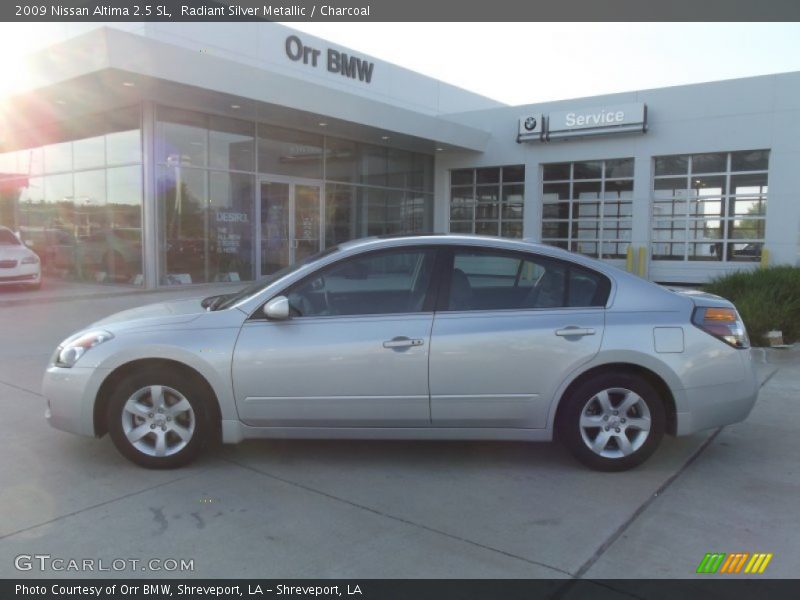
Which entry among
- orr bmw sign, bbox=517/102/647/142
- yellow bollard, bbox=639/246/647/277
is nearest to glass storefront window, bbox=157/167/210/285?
orr bmw sign, bbox=517/102/647/142

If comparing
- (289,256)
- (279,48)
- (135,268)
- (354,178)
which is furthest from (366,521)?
(279,48)

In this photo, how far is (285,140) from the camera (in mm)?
17766

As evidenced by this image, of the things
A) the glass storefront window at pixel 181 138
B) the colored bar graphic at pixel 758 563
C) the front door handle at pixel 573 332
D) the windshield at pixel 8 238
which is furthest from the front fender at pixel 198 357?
the windshield at pixel 8 238

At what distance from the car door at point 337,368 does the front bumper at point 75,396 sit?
0.95 metres

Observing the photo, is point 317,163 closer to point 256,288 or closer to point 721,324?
point 256,288

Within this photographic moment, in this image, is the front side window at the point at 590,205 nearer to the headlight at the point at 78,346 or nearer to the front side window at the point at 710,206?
the front side window at the point at 710,206

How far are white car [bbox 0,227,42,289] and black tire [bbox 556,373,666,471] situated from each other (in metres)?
13.5

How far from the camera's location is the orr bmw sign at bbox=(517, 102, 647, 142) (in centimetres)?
1830

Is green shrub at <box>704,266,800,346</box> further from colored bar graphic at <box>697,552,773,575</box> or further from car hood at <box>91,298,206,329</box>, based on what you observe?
car hood at <box>91,298,206,329</box>

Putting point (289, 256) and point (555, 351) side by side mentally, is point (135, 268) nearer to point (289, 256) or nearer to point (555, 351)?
point (289, 256)

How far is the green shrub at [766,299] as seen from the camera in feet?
29.6

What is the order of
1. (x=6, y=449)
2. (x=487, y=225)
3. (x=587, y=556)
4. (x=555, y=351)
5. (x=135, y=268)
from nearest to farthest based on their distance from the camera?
(x=587, y=556), (x=555, y=351), (x=6, y=449), (x=135, y=268), (x=487, y=225)
